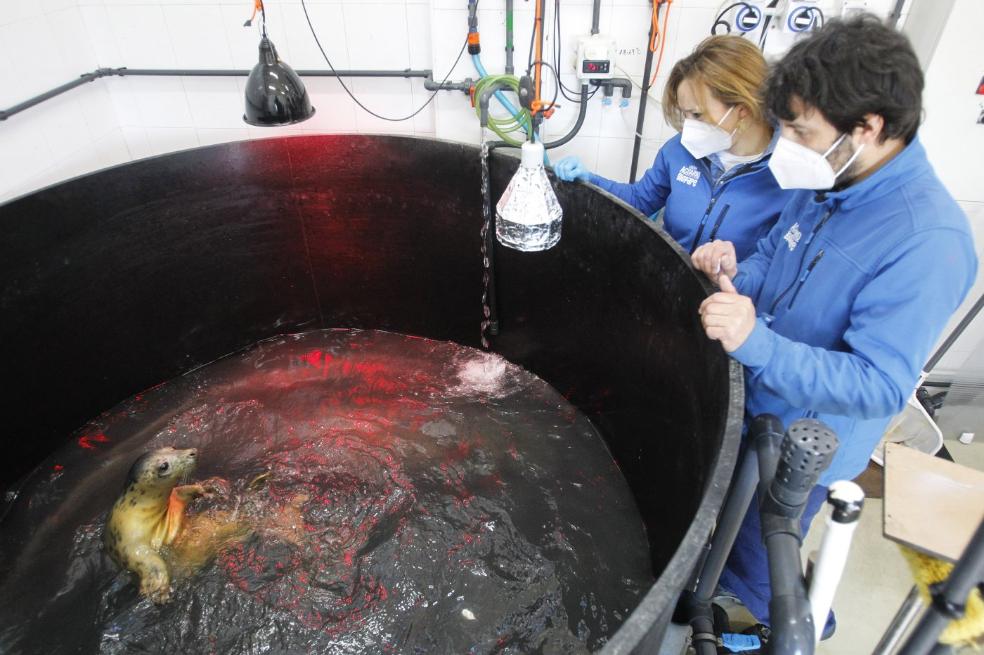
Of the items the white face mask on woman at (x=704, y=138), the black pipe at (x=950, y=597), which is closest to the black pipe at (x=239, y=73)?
the white face mask on woman at (x=704, y=138)

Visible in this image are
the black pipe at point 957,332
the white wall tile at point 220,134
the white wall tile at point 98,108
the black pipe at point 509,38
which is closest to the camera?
the black pipe at point 957,332

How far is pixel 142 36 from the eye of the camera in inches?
114

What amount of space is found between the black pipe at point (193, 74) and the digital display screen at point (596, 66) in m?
0.52

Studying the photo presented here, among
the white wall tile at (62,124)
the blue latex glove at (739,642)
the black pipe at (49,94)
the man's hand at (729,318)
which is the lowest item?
the blue latex glove at (739,642)

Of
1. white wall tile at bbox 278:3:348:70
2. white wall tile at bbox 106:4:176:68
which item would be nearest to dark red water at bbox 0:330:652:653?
white wall tile at bbox 278:3:348:70

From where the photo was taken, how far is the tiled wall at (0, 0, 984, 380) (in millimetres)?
2434

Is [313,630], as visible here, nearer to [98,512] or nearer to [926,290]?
[98,512]

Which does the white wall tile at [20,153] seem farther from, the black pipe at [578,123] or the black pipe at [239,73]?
the black pipe at [578,123]

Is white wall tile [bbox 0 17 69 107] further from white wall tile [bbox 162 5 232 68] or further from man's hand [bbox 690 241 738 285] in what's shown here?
man's hand [bbox 690 241 738 285]

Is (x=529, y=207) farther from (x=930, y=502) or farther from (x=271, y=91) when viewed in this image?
(x=271, y=91)

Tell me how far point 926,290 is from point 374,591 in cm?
159

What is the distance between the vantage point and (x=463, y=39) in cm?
256

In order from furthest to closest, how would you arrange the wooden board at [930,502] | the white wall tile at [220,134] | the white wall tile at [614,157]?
the white wall tile at [220,134], the white wall tile at [614,157], the wooden board at [930,502]

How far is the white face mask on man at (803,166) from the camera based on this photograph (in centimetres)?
114
